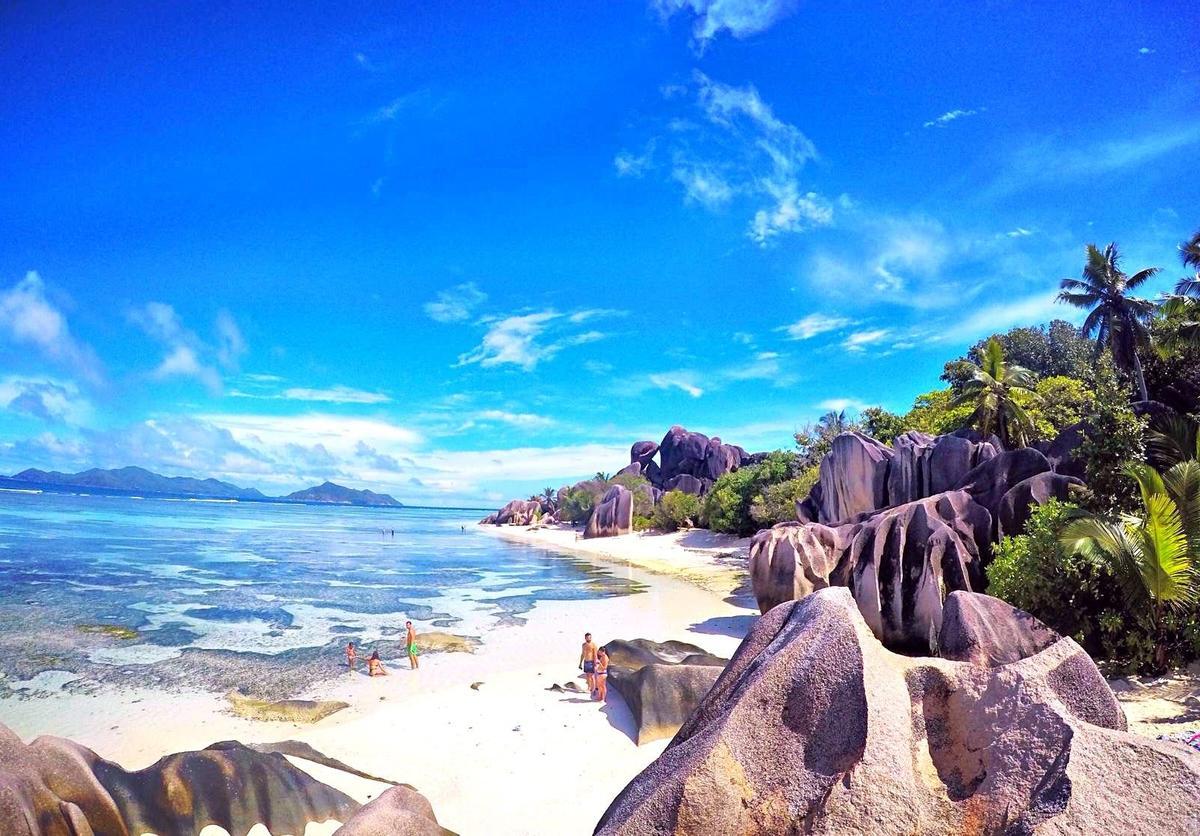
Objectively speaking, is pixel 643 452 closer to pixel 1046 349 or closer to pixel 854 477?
pixel 1046 349

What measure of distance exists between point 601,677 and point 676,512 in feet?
125

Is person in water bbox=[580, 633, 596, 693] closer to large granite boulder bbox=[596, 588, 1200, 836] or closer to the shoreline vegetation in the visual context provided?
the shoreline vegetation

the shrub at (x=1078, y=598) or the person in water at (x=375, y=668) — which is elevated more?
the shrub at (x=1078, y=598)

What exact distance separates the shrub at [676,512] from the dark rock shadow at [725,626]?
2870cm

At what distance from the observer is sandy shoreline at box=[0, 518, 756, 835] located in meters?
8.02

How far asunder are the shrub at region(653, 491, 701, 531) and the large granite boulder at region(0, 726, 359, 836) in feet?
138

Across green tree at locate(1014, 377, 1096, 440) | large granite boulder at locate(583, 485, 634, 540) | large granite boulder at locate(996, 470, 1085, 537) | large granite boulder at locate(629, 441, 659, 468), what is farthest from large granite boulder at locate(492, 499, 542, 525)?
large granite boulder at locate(996, 470, 1085, 537)

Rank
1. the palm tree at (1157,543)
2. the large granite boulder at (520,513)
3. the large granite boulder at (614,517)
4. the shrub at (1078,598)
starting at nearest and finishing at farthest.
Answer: the palm tree at (1157,543), the shrub at (1078,598), the large granite boulder at (614,517), the large granite boulder at (520,513)

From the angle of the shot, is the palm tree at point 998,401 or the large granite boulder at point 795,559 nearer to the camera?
the large granite boulder at point 795,559

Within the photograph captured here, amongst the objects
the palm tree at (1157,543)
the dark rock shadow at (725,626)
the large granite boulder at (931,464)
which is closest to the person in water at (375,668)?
the dark rock shadow at (725,626)

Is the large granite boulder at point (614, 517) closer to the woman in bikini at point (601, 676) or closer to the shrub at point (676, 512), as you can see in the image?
the shrub at point (676, 512)

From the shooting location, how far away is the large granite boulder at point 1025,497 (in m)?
12.1

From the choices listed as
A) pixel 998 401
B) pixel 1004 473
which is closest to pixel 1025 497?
pixel 1004 473

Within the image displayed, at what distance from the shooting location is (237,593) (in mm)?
24703
